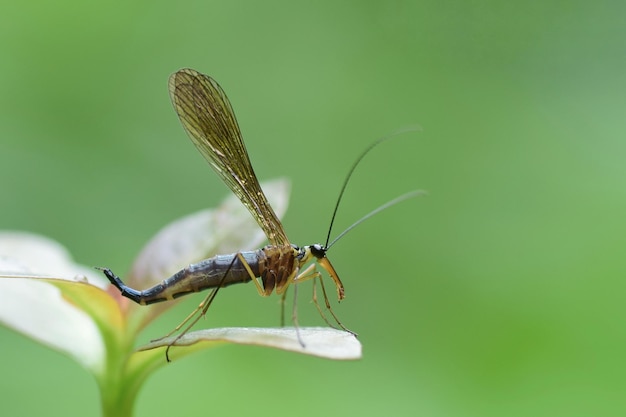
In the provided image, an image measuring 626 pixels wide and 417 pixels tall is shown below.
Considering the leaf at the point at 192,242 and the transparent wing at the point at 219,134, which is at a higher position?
the transparent wing at the point at 219,134

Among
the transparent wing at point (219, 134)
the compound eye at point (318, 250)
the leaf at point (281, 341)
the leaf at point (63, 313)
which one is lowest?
the leaf at point (281, 341)

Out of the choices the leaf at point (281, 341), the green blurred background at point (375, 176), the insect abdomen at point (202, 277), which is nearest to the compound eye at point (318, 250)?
the insect abdomen at point (202, 277)

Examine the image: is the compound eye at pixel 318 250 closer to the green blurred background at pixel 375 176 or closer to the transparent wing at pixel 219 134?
the transparent wing at pixel 219 134

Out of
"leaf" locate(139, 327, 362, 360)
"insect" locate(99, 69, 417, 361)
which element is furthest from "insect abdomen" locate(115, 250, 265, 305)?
"leaf" locate(139, 327, 362, 360)

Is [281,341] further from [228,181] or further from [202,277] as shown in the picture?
[228,181]

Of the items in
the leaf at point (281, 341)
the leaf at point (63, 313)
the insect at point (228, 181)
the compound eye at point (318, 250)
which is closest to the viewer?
the leaf at point (281, 341)

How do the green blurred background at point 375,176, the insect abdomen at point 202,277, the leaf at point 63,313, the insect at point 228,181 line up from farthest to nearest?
the green blurred background at point 375,176 < the insect at point 228,181 < the insect abdomen at point 202,277 < the leaf at point 63,313
